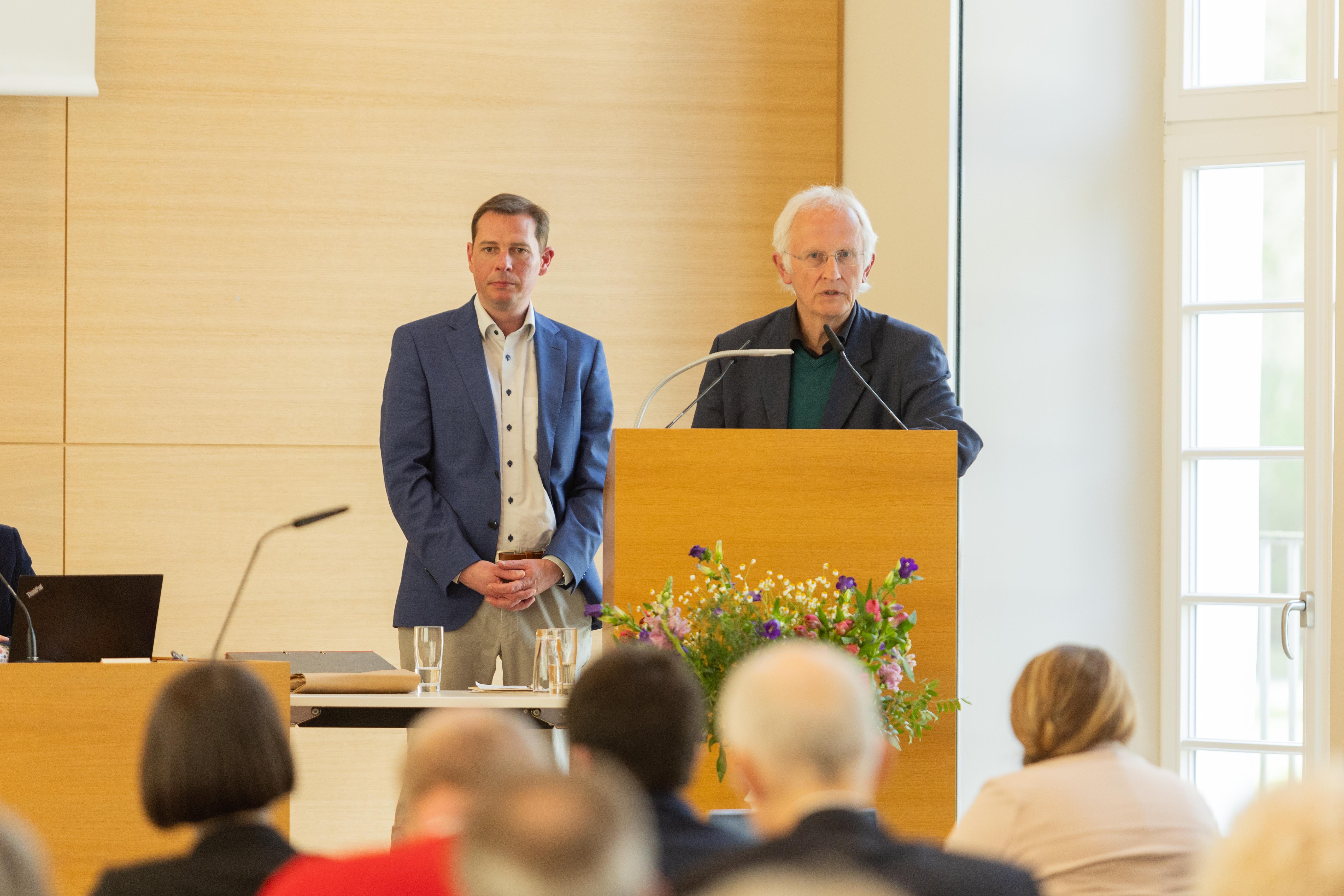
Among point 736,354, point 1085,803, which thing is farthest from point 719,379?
point 1085,803

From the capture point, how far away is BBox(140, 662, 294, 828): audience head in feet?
5.44

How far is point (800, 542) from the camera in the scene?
10.3 ft

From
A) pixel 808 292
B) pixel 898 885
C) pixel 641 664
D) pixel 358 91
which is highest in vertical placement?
pixel 358 91

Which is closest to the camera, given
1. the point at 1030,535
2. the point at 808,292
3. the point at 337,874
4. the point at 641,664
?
the point at 337,874

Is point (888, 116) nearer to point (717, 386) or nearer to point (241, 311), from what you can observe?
point (717, 386)

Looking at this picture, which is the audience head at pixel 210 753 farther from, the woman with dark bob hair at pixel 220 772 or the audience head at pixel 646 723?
the audience head at pixel 646 723

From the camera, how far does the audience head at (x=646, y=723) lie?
1.75 metres

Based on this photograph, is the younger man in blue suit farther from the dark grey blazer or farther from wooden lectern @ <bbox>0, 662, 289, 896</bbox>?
wooden lectern @ <bbox>0, 662, 289, 896</bbox>

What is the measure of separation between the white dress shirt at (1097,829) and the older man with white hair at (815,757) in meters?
0.40

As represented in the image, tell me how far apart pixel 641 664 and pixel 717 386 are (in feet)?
6.70

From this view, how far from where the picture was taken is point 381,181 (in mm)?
5449


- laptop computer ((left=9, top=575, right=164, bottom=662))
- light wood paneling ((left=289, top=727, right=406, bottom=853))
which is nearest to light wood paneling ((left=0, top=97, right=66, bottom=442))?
light wood paneling ((left=289, top=727, right=406, bottom=853))

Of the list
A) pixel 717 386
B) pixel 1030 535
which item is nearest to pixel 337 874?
pixel 717 386

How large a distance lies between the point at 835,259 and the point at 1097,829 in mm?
1945
